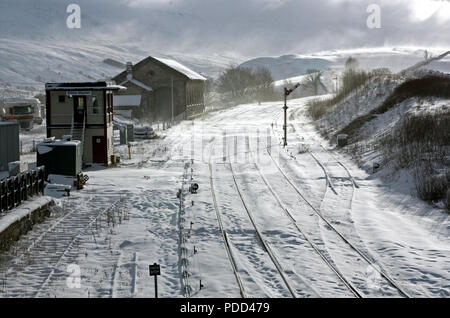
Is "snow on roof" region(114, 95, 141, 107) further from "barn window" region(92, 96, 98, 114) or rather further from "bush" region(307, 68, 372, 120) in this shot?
"barn window" region(92, 96, 98, 114)

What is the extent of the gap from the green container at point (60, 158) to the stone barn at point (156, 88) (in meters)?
37.3

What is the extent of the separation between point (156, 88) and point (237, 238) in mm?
48983

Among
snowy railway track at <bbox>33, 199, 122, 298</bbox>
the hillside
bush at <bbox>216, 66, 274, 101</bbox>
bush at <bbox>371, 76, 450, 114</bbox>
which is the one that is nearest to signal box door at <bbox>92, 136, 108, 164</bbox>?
snowy railway track at <bbox>33, 199, 122, 298</bbox>

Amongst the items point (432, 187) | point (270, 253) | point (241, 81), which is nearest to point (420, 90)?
point (432, 187)

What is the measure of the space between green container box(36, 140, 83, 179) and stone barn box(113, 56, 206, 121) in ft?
122

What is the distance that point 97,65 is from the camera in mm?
195000

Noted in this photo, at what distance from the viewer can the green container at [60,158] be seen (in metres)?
25.9

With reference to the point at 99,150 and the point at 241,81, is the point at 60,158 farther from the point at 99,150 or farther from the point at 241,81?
the point at 241,81

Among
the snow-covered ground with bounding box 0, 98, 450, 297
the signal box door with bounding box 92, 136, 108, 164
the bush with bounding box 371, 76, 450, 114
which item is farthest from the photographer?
the bush with bounding box 371, 76, 450, 114

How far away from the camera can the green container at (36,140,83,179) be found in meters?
25.9

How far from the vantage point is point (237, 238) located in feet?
56.1
